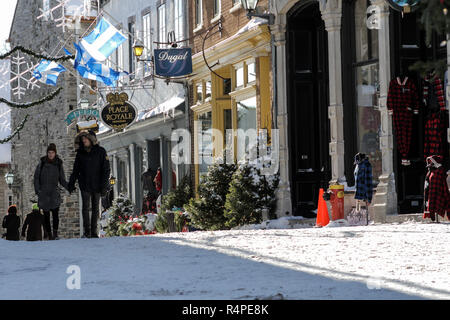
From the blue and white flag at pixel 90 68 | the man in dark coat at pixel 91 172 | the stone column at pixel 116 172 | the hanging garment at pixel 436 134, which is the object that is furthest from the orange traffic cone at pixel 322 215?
the stone column at pixel 116 172

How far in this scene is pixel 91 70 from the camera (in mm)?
29016

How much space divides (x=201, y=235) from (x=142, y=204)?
1595 centimetres

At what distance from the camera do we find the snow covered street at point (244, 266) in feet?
26.6

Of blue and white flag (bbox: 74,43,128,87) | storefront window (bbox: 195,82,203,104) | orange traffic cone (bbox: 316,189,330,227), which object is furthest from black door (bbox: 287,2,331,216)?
blue and white flag (bbox: 74,43,128,87)

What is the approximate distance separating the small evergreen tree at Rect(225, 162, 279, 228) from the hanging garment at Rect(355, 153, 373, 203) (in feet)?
10.4

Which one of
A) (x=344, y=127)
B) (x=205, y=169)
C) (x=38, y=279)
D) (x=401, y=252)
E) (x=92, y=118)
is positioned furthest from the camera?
(x=92, y=118)

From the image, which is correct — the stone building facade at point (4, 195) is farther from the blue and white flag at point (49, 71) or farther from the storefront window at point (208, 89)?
the storefront window at point (208, 89)

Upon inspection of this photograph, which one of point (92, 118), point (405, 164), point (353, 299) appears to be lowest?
point (353, 299)

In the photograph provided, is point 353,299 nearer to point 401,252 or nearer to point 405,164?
point 401,252

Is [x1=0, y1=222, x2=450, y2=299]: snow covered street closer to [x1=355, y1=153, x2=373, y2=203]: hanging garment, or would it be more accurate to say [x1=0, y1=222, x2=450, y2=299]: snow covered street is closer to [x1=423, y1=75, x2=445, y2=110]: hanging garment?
[x1=355, y1=153, x2=373, y2=203]: hanging garment

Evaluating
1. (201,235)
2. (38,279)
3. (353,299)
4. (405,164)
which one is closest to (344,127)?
(405,164)

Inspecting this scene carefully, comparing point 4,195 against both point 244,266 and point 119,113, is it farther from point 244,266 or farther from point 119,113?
point 244,266

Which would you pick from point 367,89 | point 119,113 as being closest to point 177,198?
point 119,113

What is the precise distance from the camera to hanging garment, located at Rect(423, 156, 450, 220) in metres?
15.6
